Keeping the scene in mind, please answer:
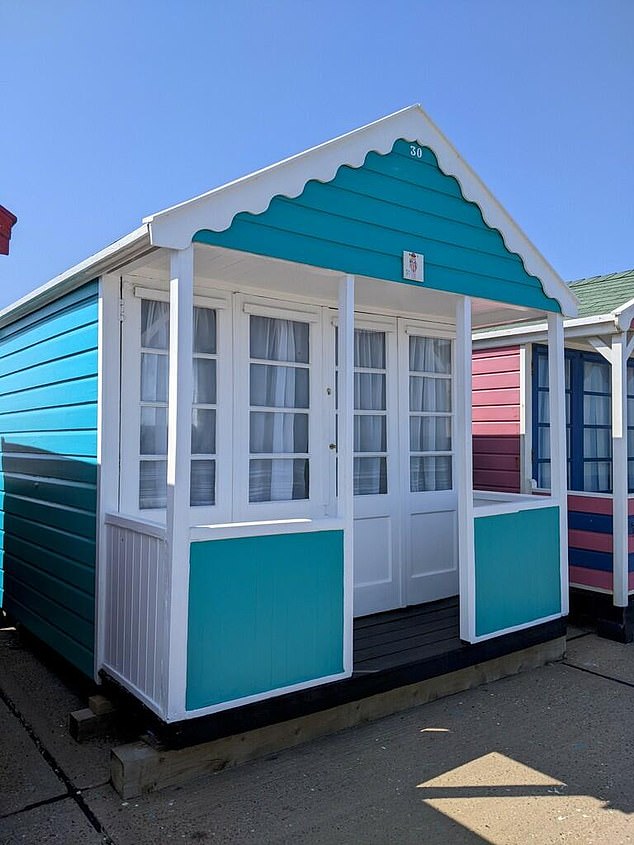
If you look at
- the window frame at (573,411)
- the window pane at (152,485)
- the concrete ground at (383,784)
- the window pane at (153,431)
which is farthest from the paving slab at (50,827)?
the window frame at (573,411)

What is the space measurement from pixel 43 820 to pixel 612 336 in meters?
4.55

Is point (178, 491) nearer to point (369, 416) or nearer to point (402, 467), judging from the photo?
point (369, 416)

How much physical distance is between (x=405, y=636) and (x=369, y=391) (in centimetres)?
161

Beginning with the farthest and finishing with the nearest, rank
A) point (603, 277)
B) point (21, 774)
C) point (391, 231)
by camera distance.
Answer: point (603, 277) → point (391, 231) → point (21, 774)

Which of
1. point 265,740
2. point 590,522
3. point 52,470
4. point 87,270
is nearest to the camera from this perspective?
point 265,740

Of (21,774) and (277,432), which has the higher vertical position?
(277,432)

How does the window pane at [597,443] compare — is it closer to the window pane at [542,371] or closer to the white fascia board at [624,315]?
the window pane at [542,371]

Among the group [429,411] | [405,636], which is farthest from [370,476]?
[405,636]

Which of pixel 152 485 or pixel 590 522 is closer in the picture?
pixel 152 485

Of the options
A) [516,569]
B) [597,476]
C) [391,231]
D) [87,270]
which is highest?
[391,231]

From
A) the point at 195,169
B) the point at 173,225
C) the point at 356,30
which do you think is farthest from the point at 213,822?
the point at 195,169

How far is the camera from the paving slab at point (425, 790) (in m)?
2.36

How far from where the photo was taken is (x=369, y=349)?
14.4 ft

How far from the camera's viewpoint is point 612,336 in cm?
478
